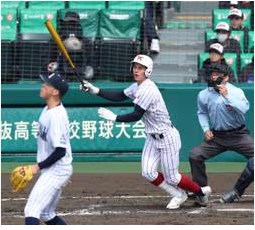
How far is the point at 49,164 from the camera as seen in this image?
715 cm

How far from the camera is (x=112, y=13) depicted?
15.6 metres

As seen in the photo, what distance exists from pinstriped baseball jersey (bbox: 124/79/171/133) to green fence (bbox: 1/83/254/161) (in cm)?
424

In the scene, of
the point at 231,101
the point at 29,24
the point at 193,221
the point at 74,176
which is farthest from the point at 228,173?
the point at 29,24

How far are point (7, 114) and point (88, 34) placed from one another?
2.52 metres

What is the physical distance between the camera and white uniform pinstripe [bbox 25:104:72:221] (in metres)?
7.17

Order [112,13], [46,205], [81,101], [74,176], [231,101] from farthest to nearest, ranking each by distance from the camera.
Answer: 1. [112,13]
2. [81,101]
3. [74,176]
4. [231,101]
5. [46,205]

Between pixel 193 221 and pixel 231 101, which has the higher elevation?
pixel 231 101

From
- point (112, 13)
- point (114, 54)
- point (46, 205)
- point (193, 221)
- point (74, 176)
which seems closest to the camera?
point (46, 205)

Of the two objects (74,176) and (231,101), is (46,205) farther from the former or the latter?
(74,176)

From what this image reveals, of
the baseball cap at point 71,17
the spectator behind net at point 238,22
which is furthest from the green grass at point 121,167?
the baseball cap at point 71,17

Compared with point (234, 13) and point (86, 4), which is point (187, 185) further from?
point (86, 4)

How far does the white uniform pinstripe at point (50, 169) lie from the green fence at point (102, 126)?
20.6 feet

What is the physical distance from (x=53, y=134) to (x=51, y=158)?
0.20m

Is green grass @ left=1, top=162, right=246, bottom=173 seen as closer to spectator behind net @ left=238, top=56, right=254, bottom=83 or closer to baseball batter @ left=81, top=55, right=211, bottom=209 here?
spectator behind net @ left=238, top=56, right=254, bottom=83
